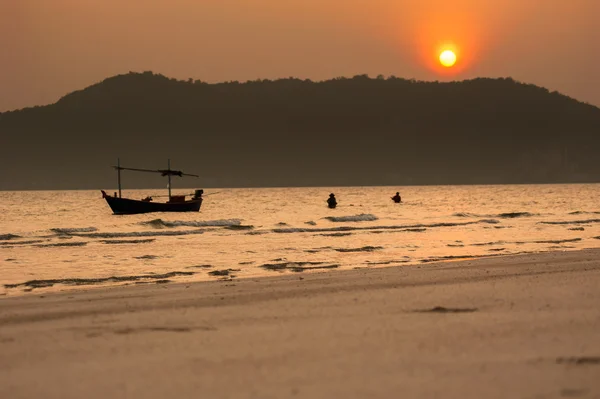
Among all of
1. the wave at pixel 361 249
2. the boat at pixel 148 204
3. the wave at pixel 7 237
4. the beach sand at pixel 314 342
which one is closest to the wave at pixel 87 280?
the beach sand at pixel 314 342

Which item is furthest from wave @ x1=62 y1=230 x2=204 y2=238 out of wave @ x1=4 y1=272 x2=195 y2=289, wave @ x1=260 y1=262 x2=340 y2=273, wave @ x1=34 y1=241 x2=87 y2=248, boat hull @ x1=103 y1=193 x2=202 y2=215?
boat hull @ x1=103 y1=193 x2=202 y2=215

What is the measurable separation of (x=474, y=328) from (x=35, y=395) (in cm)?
498

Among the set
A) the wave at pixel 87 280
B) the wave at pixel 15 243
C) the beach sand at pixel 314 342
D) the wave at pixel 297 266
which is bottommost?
the wave at pixel 15 243

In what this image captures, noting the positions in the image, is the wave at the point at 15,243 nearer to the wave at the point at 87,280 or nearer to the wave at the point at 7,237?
the wave at the point at 7,237

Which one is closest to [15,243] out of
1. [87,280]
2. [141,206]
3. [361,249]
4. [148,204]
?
[361,249]

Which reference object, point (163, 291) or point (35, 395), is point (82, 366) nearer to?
point (35, 395)

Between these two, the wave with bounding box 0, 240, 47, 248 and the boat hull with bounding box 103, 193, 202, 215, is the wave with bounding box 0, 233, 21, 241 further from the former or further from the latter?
the boat hull with bounding box 103, 193, 202, 215

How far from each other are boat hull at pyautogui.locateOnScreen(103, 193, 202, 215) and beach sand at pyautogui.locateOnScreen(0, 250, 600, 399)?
67208mm

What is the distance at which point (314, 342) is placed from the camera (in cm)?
890

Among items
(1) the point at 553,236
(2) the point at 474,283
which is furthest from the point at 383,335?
(1) the point at 553,236

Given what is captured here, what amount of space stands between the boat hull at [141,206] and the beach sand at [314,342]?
67208 mm

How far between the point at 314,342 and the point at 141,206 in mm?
75063

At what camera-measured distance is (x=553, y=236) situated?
3806cm

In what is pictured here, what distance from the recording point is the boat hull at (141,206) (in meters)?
81.2
